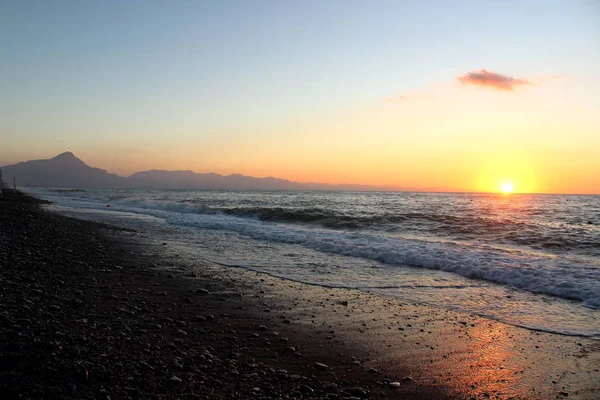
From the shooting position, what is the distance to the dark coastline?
379 centimetres

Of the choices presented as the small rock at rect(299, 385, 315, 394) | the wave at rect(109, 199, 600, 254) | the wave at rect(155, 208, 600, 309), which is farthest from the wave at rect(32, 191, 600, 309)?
the small rock at rect(299, 385, 315, 394)

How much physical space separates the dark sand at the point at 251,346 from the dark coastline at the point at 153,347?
2 cm

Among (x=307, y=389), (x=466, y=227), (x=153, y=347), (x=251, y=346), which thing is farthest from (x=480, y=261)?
(x=466, y=227)

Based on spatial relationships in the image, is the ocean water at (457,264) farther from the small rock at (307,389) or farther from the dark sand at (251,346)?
the small rock at (307,389)

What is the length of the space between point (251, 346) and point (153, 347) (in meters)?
1.30

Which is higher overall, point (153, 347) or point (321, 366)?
point (153, 347)

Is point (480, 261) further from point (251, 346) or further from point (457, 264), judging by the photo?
point (251, 346)

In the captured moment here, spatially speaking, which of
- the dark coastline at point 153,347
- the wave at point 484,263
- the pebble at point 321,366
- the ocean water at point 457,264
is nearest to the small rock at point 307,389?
the dark coastline at point 153,347

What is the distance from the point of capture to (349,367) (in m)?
4.82

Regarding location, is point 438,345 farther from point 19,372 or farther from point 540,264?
Result: point 540,264

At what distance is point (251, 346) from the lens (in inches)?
207

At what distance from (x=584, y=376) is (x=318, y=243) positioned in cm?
1169

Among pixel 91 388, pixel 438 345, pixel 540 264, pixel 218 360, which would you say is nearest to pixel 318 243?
pixel 540 264

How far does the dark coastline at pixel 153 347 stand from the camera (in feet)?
12.4
